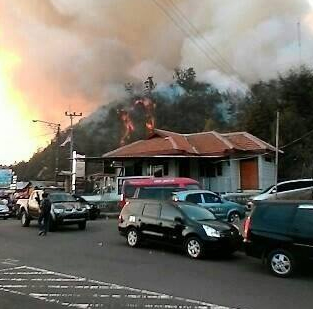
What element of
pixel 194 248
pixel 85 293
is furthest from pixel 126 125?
pixel 85 293

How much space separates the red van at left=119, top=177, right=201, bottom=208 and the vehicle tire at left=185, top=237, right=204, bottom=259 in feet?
34.8

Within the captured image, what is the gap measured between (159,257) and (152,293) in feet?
16.4

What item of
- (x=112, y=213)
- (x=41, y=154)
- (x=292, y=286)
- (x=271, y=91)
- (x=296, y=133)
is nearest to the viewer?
(x=292, y=286)

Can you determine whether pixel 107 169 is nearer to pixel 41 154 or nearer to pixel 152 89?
pixel 152 89

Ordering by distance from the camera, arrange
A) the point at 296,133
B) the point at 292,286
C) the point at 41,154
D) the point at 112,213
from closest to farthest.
→ the point at 292,286
the point at 112,213
the point at 296,133
the point at 41,154

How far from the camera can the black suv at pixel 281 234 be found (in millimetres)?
10844

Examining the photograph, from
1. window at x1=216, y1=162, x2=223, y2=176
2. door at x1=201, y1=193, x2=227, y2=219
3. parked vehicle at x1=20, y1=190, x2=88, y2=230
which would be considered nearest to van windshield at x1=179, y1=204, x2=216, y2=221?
door at x1=201, y1=193, x2=227, y2=219

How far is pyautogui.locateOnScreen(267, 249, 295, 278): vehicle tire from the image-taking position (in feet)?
35.7

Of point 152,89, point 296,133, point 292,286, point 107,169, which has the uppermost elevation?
point 152,89

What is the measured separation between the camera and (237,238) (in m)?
13.9

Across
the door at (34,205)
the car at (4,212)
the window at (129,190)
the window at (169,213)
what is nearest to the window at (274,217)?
the window at (169,213)

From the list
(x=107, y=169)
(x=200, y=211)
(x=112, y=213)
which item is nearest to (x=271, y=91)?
(x=107, y=169)

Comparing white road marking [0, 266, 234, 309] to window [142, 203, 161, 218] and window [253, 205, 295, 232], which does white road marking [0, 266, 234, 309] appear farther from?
window [142, 203, 161, 218]

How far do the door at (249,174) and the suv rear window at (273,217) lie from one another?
29.1 m
